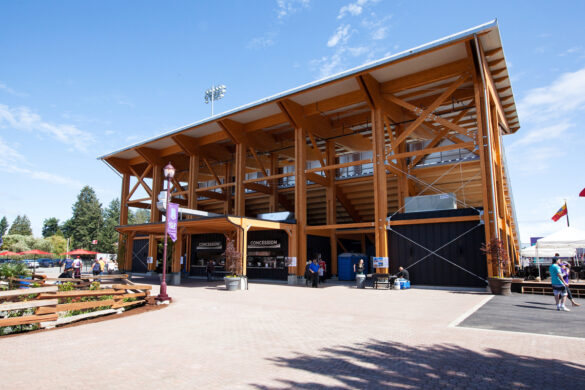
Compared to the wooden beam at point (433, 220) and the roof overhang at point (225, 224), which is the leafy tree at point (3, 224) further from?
the wooden beam at point (433, 220)

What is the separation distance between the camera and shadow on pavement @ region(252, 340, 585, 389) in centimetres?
499

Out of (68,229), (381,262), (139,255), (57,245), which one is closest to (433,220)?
(381,262)

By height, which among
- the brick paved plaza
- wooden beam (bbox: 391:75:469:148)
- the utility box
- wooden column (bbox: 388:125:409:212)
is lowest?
the brick paved plaza

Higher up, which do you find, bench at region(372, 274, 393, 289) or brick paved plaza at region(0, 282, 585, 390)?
bench at region(372, 274, 393, 289)

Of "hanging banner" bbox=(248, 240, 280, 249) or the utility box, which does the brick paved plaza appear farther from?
"hanging banner" bbox=(248, 240, 280, 249)

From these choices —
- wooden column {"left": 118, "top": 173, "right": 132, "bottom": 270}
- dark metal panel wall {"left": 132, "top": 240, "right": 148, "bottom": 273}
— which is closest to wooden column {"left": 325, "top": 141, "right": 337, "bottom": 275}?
dark metal panel wall {"left": 132, "top": 240, "right": 148, "bottom": 273}

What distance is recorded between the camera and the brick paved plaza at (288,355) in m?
5.12

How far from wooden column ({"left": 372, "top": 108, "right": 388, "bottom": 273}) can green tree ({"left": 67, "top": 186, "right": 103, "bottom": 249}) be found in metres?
82.2

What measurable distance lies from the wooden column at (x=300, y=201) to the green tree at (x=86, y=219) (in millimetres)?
76946

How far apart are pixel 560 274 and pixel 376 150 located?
467 inches

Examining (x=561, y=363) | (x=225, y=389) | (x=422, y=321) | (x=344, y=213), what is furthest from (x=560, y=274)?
(x=344, y=213)

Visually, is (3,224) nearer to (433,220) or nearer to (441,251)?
(433,220)

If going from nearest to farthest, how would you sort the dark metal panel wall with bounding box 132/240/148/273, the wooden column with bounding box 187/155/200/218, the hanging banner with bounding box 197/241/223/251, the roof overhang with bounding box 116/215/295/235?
1. the roof overhang with bounding box 116/215/295/235
2. the hanging banner with bounding box 197/241/223/251
3. the wooden column with bounding box 187/155/200/218
4. the dark metal panel wall with bounding box 132/240/148/273

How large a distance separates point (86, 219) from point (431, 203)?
8712cm
